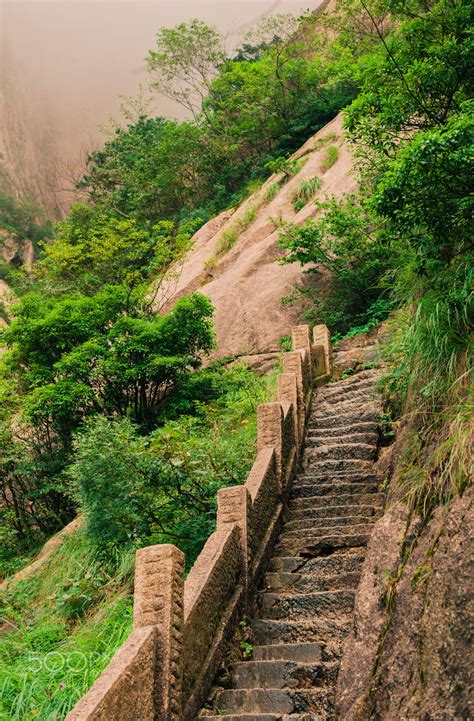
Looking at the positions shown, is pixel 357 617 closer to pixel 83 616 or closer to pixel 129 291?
pixel 83 616

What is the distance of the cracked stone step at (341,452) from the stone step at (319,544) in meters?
1.66

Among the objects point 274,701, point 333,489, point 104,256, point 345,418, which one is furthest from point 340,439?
point 104,256

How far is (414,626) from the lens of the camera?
3863 mm

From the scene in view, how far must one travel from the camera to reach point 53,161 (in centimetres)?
3903

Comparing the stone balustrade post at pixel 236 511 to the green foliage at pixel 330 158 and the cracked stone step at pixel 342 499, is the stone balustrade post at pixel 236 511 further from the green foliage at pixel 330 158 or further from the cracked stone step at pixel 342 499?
the green foliage at pixel 330 158

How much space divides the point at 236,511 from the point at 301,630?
1205 millimetres

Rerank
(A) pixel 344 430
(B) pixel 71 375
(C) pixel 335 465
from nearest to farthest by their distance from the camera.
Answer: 1. (C) pixel 335 465
2. (A) pixel 344 430
3. (B) pixel 71 375

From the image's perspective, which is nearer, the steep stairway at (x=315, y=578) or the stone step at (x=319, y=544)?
the steep stairway at (x=315, y=578)

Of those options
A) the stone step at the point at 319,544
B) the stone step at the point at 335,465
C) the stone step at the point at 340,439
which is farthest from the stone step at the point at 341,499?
the stone step at the point at 340,439

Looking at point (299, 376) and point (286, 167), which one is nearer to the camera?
point (299, 376)

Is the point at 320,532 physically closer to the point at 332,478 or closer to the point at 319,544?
the point at 319,544

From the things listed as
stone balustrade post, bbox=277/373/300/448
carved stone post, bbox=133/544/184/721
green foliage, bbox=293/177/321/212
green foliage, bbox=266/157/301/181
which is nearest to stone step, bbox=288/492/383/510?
stone balustrade post, bbox=277/373/300/448

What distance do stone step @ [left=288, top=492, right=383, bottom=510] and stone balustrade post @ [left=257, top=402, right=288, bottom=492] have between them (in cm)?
40

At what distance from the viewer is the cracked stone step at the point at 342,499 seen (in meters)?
7.28
